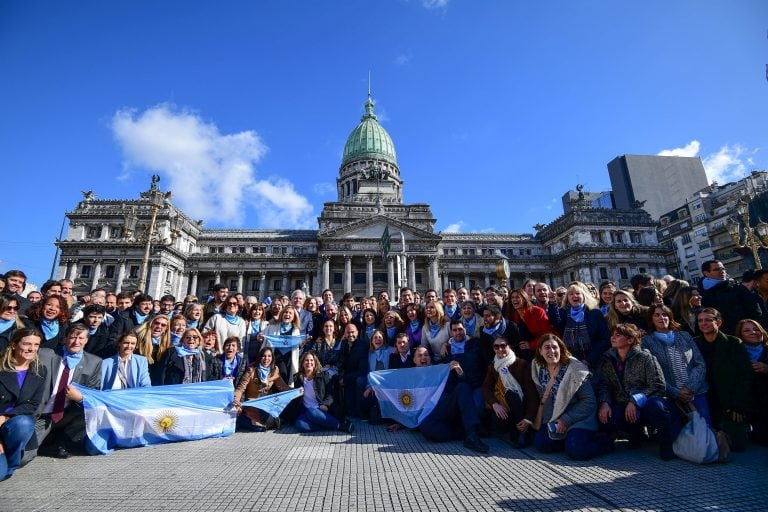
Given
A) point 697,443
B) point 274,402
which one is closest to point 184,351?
point 274,402

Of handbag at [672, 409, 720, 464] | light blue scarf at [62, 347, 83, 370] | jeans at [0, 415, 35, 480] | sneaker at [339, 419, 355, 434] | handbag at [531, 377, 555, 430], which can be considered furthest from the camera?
sneaker at [339, 419, 355, 434]

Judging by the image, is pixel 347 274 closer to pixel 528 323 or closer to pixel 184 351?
pixel 184 351

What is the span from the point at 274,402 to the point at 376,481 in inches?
146

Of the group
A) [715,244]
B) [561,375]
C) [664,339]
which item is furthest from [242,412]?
[715,244]

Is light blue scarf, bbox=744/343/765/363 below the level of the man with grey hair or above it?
below

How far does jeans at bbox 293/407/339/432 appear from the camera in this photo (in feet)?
24.5

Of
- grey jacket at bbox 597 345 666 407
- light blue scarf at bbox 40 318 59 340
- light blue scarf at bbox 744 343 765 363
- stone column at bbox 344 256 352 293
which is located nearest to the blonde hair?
light blue scarf at bbox 40 318 59 340

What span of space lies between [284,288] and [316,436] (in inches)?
1741

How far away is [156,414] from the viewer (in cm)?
658

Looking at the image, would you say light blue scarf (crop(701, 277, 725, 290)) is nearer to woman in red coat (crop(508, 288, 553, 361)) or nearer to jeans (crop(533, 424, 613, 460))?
woman in red coat (crop(508, 288, 553, 361))

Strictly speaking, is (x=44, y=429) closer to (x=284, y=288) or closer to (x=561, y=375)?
(x=561, y=375)

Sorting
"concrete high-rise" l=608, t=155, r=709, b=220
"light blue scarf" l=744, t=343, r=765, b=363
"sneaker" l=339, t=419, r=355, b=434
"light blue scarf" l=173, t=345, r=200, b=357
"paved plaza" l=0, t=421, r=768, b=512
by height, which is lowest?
"paved plaza" l=0, t=421, r=768, b=512

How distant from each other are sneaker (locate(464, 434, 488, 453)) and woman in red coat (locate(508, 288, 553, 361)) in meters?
2.26

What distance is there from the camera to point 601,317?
23.4 feet
